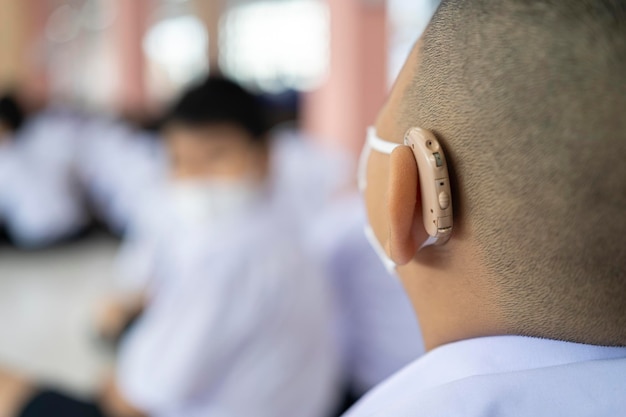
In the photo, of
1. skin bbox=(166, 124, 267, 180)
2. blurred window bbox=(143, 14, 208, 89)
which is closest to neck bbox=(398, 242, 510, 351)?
skin bbox=(166, 124, 267, 180)

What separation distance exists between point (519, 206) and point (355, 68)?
3144 mm

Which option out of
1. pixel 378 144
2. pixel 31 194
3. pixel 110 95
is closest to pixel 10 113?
pixel 31 194

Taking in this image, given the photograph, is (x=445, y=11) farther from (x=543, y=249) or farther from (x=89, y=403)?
(x=89, y=403)

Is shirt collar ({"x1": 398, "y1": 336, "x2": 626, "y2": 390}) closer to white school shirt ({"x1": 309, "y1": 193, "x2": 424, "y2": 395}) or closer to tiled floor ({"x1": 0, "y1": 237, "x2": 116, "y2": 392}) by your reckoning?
Answer: white school shirt ({"x1": 309, "y1": 193, "x2": 424, "y2": 395})

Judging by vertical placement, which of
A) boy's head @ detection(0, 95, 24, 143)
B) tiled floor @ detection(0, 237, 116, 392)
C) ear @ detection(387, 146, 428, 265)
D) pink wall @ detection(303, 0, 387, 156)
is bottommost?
tiled floor @ detection(0, 237, 116, 392)

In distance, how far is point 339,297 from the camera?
1.54 metres

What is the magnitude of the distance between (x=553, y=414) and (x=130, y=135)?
4909mm

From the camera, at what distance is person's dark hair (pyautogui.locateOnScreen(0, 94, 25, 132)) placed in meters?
4.00

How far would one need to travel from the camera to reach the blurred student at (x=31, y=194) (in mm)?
Answer: 3943

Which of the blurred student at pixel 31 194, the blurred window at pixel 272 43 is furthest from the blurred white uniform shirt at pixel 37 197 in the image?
the blurred window at pixel 272 43

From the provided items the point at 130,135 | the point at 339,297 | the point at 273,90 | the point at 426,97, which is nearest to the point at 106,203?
the point at 130,135

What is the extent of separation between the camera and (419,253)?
1.78ft

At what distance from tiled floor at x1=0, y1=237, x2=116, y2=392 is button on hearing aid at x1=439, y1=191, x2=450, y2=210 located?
6.46ft

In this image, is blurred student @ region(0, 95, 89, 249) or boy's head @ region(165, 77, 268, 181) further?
blurred student @ region(0, 95, 89, 249)
